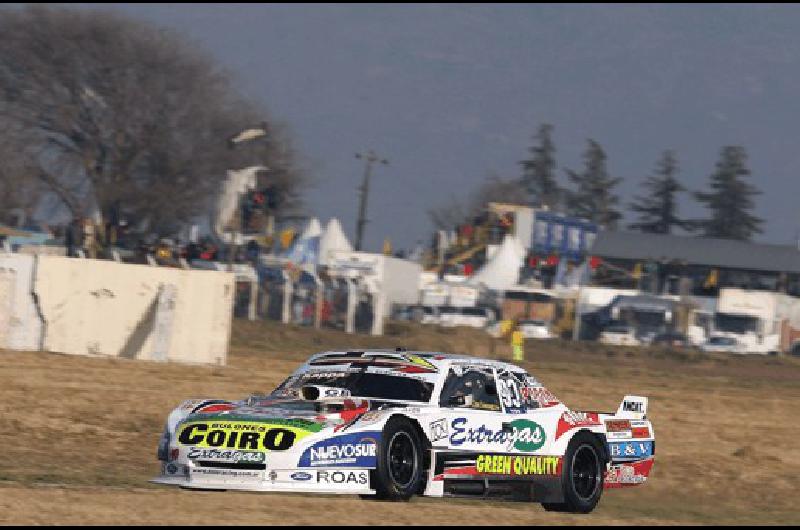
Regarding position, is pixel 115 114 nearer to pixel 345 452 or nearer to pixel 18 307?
pixel 18 307

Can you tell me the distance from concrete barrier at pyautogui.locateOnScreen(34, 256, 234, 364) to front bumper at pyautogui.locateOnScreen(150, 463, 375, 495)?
47.9 feet

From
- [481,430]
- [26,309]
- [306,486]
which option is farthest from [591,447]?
[26,309]

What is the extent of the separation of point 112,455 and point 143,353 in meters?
9.05

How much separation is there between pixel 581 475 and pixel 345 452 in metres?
3.12

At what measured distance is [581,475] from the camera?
1502 centimetres

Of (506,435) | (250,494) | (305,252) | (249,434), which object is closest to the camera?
(249,434)

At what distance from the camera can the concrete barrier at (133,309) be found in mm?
27000

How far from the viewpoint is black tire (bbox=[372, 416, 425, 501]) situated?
42.1 feet

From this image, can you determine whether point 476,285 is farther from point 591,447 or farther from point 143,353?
point 591,447

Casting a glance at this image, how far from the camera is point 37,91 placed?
236ft

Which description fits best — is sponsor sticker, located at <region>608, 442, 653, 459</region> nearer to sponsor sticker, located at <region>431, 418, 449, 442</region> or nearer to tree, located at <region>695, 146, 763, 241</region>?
sponsor sticker, located at <region>431, 418, 449, 442</region>

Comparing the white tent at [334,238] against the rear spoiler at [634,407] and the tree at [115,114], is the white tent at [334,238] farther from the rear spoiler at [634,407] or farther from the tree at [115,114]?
the rear spoiler at [634,407]

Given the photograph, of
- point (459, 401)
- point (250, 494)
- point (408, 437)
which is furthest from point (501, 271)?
point (250, 494)

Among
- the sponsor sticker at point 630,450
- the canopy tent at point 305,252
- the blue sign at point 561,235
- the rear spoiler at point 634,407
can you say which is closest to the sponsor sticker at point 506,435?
the sponsor sticker at point 630,450
